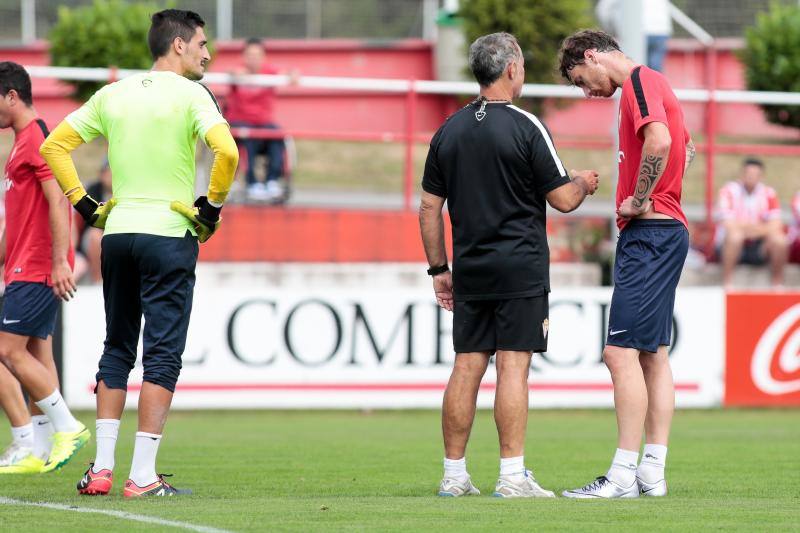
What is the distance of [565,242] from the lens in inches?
600

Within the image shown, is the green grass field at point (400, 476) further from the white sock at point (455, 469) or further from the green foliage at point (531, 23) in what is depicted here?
the green foliage at point (531, 23)

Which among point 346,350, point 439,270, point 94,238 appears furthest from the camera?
point 94,238

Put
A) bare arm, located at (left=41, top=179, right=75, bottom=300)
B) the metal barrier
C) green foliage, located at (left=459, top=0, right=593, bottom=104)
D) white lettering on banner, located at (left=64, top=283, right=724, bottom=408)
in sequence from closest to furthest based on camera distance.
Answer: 1. bare arm, located at (left=41, top=179, right=75, bottom=300)
2. white lettering on banner, located at (left=64, top=283, right=724, bottom=408)
3. the metal barrier
4. green foliage, located at (left=459, top=0, right=593, bottom=104)

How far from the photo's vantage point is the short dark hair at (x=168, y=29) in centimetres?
689

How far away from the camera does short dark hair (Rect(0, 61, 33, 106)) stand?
797 cm

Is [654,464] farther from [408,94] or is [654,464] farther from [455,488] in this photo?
[408,94]

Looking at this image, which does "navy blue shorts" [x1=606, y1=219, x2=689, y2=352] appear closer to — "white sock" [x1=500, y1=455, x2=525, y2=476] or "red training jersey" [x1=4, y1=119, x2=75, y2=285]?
"white sock" [x1=500, y1=455, x2=525, y2=476]

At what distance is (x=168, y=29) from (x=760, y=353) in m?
8.13

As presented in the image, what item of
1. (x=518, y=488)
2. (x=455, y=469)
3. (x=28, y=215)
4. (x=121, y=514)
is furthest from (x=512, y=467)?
(x=28, y=215)

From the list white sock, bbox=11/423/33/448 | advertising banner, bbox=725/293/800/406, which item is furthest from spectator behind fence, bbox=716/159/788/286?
white sock, bbox=11/423/33/448

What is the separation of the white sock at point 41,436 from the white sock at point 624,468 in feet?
11.3

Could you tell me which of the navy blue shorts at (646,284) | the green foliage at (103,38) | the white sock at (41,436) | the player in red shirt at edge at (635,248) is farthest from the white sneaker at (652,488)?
the green foliage at (103,38)

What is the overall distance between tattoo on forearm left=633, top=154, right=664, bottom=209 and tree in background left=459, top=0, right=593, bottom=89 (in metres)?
15.1

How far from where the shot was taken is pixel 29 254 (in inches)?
315
